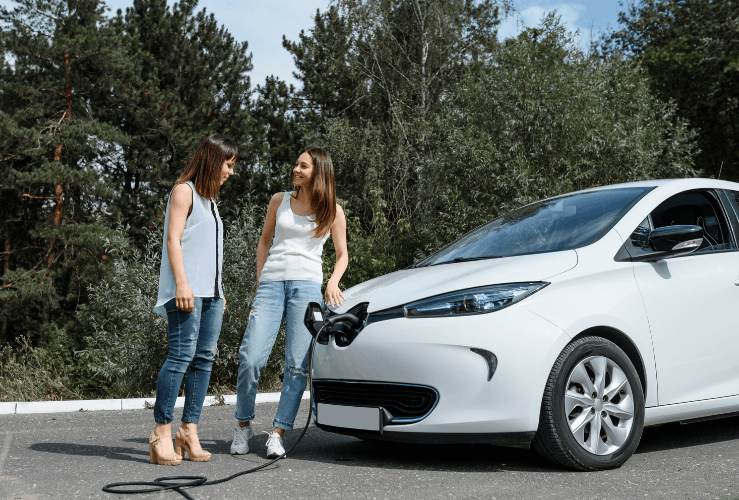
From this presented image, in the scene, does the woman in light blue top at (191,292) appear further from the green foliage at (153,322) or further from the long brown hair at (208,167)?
the green foliage at (153,322)

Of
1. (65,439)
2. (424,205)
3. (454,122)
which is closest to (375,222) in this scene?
(424,205)

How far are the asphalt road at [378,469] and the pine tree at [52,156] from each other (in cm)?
1892

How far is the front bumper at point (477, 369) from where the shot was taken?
12.1 ft

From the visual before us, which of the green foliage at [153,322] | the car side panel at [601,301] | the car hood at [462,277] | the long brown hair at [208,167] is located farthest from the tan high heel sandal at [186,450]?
the green foliage at [153,322]

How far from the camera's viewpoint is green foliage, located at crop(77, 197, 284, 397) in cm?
1039

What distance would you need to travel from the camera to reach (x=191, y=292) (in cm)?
419

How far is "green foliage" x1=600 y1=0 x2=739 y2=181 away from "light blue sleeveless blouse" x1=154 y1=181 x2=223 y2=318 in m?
26.3


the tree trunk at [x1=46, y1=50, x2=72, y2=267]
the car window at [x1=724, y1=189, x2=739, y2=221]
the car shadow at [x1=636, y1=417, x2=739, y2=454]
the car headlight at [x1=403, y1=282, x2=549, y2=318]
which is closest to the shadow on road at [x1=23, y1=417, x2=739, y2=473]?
the car shadow at [x1=636, y1=417, x2=739, y2=454]

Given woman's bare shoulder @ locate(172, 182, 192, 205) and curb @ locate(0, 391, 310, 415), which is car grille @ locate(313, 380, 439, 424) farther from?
curb @ locate(0, 391, 310, 415)

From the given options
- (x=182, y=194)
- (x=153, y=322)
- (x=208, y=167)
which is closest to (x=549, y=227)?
(x=208, y=167)

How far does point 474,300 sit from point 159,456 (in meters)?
1.98

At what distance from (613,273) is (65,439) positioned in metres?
3.94

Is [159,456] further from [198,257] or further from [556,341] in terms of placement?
[556,341]

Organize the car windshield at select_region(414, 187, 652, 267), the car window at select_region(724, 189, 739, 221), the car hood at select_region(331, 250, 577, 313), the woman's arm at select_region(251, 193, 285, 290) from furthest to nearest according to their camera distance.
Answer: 1. the car window at select_region(724, 189, 739, 221)
2. the woman's arm at select_region(251, 193, 285, 290)
3. the car windshield at select_region(414, 187, 652, 267)
4. the car hood at select_region(331, 250, 577, 313)
